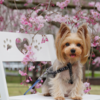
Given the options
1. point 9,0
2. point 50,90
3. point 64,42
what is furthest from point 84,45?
point 9,0

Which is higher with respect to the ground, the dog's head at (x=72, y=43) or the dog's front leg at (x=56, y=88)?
the dog's head at (x=72, y=43)

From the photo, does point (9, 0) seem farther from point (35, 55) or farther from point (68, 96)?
point (68, 96)

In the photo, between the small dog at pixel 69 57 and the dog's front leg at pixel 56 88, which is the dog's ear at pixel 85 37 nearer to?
the small dog at pixel 69 57

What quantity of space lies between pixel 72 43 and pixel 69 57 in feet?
0.56

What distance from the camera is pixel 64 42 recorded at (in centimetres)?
184

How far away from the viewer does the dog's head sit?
5.84 feet

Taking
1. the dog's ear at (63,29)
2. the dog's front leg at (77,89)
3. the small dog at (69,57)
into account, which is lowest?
the dog's front leg at (77,89)

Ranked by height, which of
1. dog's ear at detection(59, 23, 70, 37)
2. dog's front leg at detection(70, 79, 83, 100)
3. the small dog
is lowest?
dog's front leg at detection(70, 79, 83, 100)

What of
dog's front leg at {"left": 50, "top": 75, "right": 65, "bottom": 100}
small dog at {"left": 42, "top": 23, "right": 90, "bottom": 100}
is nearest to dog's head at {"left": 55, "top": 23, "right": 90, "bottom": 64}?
small dog at {"left": 42, "top": 23, "right": 90, "bottom": 100}

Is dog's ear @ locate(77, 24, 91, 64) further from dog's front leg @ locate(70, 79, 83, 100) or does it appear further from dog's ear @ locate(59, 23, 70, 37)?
dog's front leg @ locate(70, 79, 83, 100)

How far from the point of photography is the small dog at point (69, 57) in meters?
1.81

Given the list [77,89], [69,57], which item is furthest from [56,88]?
[69,57]

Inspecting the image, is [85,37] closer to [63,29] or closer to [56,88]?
[63,29]

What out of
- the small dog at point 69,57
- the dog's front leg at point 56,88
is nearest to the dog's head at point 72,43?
the small dog at point 69,57
